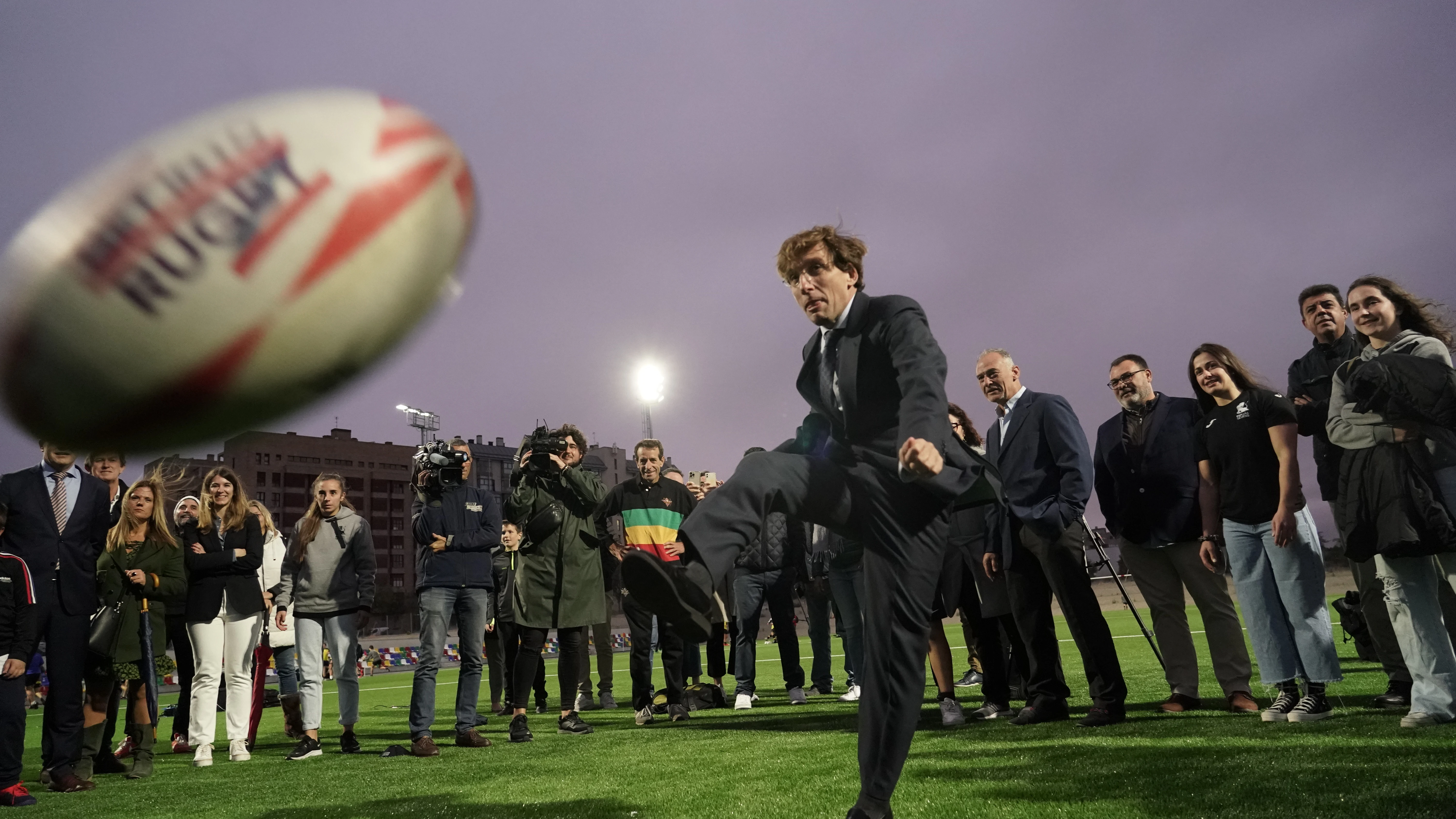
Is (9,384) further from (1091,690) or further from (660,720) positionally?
(660,720)

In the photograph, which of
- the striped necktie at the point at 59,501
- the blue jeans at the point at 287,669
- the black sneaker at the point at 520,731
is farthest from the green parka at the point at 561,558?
the striped necktie at the point at 59,501

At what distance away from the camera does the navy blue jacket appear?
23.7 feet

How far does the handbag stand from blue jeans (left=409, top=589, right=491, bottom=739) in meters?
2.30

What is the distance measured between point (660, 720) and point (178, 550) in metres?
4.44

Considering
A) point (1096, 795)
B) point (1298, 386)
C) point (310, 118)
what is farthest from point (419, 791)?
point (1298, 386)

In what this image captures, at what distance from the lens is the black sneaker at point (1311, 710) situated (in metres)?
5.12

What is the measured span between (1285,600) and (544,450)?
539 centimetres

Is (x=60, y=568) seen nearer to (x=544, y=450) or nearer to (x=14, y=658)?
(x=14, y=658)

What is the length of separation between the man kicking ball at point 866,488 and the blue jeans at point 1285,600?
10.5ft

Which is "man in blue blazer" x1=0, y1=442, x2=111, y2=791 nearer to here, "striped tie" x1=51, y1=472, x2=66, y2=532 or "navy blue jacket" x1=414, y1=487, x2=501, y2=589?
"striped tie" x1=51, y1=472, x2=66, y2=532

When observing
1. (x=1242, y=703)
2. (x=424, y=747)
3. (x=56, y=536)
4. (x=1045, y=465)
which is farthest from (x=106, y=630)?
(x=1242, y=703)

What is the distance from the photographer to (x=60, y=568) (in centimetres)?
614

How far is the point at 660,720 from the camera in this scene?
8266mm

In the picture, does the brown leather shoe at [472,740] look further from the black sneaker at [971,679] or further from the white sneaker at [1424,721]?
the white sneaker at [1424,721]
